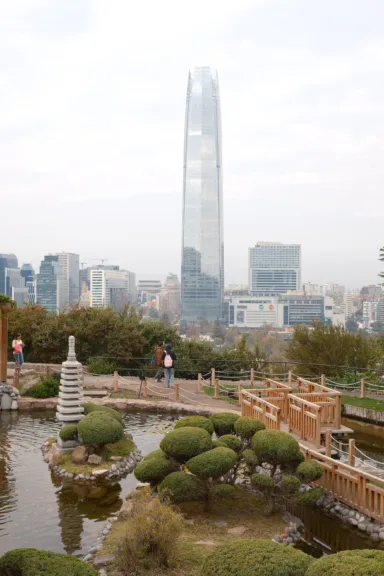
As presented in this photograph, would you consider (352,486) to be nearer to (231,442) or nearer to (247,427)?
(247,427)

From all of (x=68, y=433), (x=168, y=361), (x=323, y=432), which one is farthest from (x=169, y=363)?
(x=323, y=432)

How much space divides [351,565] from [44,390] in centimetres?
1593

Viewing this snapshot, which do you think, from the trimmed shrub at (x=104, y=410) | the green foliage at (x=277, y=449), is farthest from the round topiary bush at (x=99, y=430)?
the green foliage at (x=277, y=449)

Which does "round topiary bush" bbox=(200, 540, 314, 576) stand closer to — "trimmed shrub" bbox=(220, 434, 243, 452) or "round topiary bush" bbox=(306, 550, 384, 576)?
"round topiary bush" bbox=(306, 550, 384, 576)

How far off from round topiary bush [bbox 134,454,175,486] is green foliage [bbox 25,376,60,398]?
35.0 ft

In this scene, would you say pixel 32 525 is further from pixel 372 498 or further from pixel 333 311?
pixel 333 311

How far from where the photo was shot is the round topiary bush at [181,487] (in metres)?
9.41

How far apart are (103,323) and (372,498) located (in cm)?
1878

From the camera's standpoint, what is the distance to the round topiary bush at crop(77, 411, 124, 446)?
12648 mm

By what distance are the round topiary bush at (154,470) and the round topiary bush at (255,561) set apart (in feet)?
12.1

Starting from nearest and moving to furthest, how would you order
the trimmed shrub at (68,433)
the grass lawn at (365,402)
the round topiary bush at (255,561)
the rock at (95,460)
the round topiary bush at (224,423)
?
the round topiary bush at (255,561) → the round topiary bush at (224,423) → the rock at (95,460) → the trimmed shrub at (68,433) → the grass lawn at (365,402)

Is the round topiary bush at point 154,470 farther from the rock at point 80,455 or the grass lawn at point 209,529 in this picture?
the rock at point 80,455

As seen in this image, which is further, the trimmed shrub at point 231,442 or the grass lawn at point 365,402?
the grass lawn at point 365,402

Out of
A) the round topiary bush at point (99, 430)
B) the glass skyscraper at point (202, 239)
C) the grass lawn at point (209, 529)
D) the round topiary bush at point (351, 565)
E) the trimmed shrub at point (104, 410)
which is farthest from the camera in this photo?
the glass skyscraper at point (202, 239)
